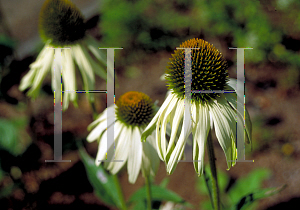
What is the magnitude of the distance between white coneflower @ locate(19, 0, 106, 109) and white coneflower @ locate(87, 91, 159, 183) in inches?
5.8

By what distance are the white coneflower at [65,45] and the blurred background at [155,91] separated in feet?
0.51

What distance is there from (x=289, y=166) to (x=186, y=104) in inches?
55.0

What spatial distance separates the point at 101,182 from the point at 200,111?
72 centimetres

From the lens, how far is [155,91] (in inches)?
86.8

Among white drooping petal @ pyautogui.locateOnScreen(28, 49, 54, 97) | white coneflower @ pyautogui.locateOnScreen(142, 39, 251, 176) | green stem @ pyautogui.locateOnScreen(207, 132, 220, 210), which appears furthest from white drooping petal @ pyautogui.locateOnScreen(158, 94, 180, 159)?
white drooping petal @ pyautogui.locateOnScreen(28, 49, 54, 97)

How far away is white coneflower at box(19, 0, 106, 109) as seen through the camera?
36.6 inches

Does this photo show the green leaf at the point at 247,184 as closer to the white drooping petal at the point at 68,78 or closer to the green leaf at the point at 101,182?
the green leaf at the point at 101,182

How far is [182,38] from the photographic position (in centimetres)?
239

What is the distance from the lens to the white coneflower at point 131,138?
80 cm

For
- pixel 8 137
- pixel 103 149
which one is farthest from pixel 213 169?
pixel 8 137

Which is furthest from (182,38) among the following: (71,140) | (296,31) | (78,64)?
(78,64)

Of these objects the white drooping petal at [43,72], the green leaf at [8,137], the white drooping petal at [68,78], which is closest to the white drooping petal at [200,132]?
the white drooping petal at [68,78]

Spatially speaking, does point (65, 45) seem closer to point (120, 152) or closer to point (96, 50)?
point (96, 50)

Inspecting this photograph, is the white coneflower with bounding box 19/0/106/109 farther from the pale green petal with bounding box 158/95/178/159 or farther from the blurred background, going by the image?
the pale green petal with bounding box 158/95/178/159
